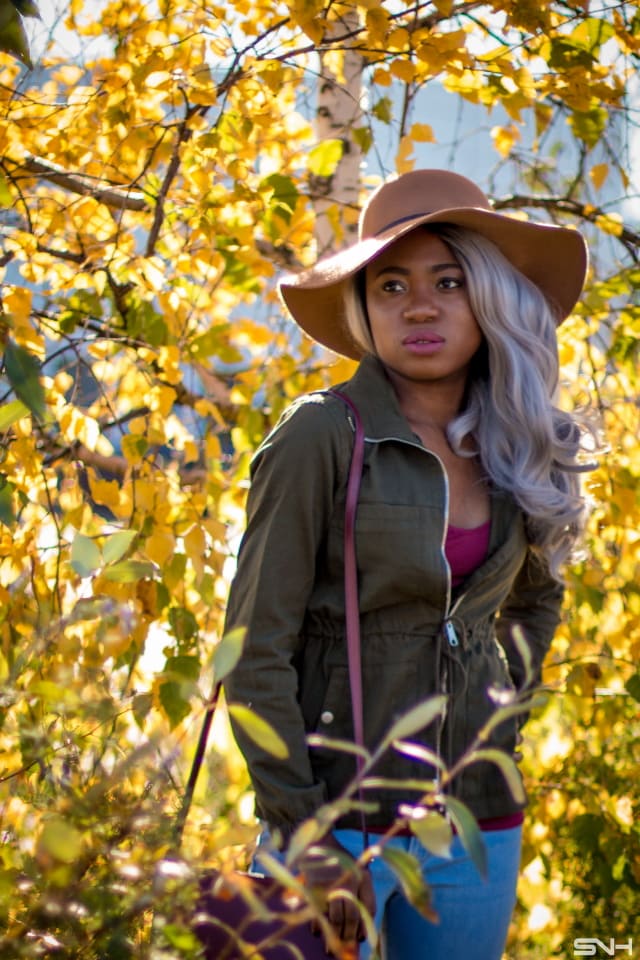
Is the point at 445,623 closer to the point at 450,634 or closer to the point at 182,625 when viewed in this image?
the point at 450,634

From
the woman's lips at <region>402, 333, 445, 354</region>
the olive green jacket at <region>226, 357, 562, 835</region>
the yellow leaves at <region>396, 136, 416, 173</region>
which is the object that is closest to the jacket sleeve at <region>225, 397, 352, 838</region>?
the olive green jacket at <region>226, 357, 562, 835</region>

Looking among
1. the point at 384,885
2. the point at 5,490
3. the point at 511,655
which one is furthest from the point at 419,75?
the point at 384,885

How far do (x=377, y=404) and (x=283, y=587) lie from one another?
292mm

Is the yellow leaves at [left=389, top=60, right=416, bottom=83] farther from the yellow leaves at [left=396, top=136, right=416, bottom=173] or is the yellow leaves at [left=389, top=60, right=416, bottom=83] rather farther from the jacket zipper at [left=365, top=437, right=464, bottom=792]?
the jacket zipper at [left=365, top=437, right=464, bottom=792]

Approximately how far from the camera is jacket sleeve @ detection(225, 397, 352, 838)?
1379mm

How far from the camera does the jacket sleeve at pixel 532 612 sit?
1925 mm

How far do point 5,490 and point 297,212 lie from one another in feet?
4.10

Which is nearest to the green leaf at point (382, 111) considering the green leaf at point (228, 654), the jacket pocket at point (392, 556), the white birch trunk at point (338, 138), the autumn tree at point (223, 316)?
the autumn tree at point (223, 316)

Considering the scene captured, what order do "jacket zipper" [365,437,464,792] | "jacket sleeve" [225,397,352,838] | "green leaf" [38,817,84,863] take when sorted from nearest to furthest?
"green leaf" [38,817,84,863] → "jacket sleeve" [225,397,352,838] → "jacket zipper" [365,437,464,792]

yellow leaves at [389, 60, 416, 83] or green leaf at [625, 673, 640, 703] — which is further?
green leaf at [625, 673, 640, 703]

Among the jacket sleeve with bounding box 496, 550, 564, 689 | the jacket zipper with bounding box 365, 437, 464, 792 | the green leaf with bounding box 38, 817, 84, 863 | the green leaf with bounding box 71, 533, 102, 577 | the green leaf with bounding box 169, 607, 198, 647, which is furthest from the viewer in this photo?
the green leaf with bounding box 169, 607, 198, 647

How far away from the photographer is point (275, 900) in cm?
110

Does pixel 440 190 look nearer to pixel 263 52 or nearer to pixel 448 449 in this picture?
pixel 448 449

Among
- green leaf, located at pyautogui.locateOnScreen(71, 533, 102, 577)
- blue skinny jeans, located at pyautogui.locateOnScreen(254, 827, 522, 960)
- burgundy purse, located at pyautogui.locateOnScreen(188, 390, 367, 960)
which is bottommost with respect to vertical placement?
blue skinny jeans, located at pyautogui.locateOnScreen(254, 827, 522, 960)
